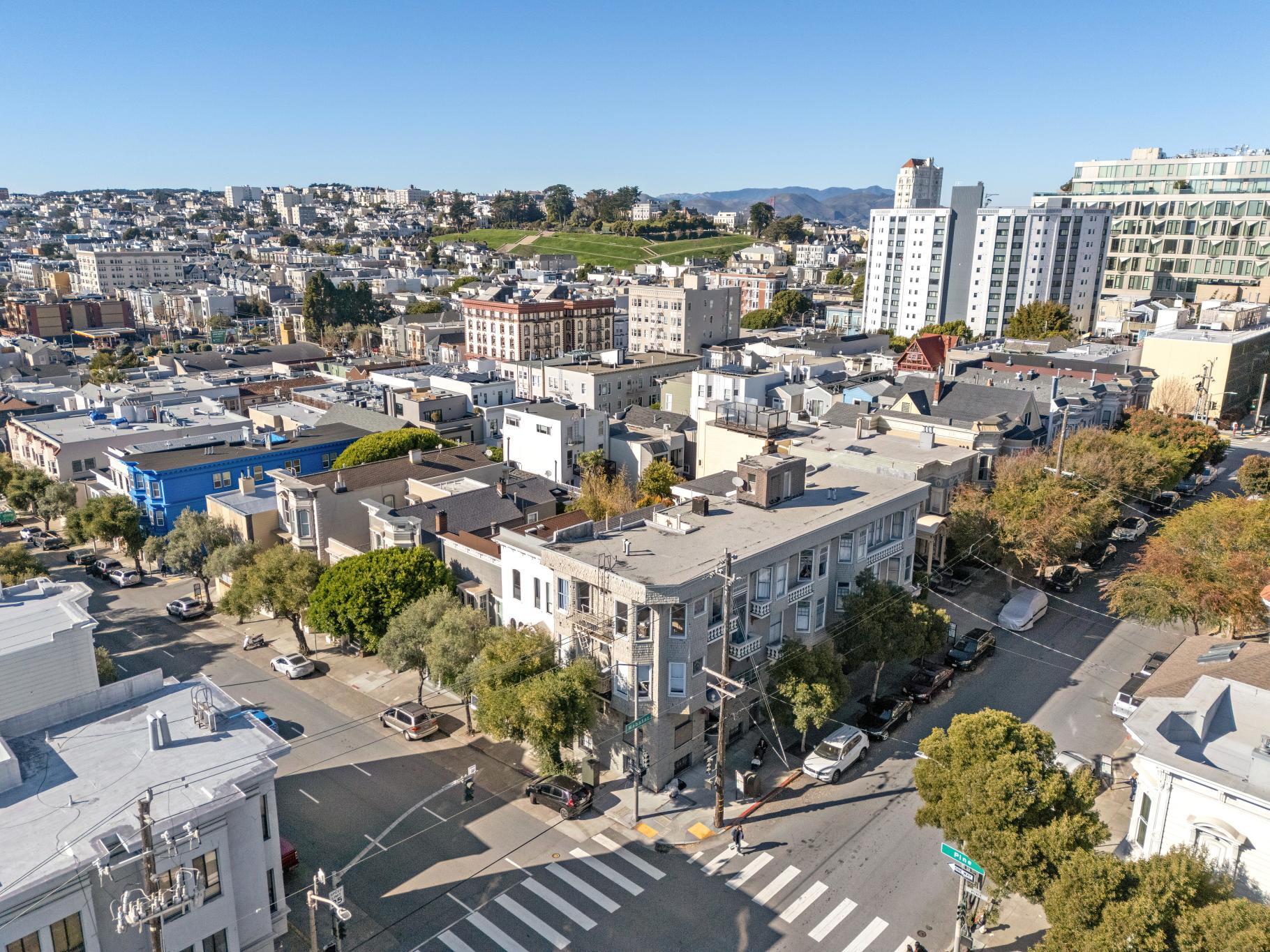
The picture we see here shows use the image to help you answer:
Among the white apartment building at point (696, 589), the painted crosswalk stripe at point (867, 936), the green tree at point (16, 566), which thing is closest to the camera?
the painted crosswalk stripe at point (867, 936)

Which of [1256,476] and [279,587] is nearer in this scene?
[279,587]

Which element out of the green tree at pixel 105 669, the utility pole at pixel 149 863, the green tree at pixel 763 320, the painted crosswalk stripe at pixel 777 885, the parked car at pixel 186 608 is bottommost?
the parked car at pixel 186 608

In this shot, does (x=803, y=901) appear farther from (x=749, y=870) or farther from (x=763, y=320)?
(x=763, y=320)

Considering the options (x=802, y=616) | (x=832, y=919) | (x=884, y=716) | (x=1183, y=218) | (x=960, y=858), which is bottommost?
(x=832, y=919)

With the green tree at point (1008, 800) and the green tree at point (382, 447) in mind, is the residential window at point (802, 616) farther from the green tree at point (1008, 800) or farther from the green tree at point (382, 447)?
the green tree at point (382, 447)

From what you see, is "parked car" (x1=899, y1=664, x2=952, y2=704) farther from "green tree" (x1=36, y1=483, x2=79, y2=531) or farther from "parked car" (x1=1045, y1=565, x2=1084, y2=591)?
"green tree" (x1=36, y1=483, x2=79, y2=531)

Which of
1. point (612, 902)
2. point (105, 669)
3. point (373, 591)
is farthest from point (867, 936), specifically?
point (105, 669)

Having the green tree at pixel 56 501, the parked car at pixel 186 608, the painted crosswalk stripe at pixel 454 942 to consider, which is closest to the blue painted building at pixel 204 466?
the green tree at pixel 56 501

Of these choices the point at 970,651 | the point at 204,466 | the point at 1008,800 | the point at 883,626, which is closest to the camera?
the point at 1008,800
